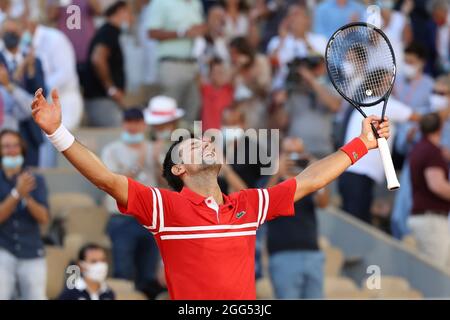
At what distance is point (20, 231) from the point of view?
8.98m

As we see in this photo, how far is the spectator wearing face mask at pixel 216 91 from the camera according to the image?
11.6 m

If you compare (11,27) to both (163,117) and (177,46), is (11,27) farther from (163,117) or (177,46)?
(177,46)

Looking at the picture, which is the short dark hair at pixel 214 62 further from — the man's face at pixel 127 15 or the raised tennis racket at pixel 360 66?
the raised tennis racket at pixel 360 66

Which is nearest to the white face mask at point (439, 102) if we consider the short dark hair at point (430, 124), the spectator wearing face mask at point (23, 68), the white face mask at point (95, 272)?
the short dark hair at point (430, 124)

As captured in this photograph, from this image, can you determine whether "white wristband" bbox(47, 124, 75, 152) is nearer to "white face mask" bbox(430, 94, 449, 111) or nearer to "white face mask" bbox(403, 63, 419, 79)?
"white face mask" bbox(430, 94, 449, 111)

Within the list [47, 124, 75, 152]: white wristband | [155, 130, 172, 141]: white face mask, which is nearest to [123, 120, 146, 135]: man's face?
[155, 130, 172, 141]: white face mask

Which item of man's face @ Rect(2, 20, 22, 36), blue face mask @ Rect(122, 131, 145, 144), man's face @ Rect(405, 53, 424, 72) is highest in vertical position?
man's face @ Rect(2, 20, 22, 36)

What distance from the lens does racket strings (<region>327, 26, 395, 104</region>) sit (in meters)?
5.98

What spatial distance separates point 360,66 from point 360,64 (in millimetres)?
15

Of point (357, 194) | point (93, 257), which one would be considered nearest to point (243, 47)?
point (357, 194)

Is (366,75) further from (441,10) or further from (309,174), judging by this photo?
(441,10)

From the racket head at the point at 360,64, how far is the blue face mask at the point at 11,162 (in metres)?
3.45

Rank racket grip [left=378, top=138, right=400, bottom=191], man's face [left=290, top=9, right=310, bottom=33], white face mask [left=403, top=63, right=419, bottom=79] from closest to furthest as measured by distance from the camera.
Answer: racket grip [left=378, top=138, right=400, bottom=191] → white face mask [left=403, top=63, right=419, bottom=79] → man's face [left=290, top=9, right=310, bottom=33]

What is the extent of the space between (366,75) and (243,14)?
673 centimetres
